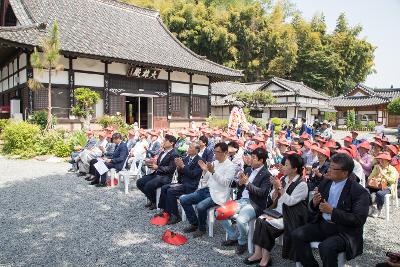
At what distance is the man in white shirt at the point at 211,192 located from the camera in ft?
15.5

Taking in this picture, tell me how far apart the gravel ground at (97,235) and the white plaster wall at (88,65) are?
29.2ft

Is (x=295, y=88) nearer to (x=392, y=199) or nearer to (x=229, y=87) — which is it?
(x=229, y=87)

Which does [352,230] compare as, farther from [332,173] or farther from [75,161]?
[75,161]

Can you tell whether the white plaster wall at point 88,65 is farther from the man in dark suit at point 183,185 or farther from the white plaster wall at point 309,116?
the white plaster wall at point 309,116

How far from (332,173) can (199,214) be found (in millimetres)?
2217

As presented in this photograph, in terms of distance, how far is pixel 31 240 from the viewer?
466cm

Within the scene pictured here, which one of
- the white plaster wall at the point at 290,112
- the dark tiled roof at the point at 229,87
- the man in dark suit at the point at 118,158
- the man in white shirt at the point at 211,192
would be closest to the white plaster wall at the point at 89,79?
the man in dark suit at the point at 118,158

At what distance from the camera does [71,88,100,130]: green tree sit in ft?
46.2

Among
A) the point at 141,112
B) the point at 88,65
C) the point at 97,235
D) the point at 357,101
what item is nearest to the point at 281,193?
the point at 97,235

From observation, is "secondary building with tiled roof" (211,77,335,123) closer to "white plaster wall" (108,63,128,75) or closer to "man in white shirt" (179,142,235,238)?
"white plaster wall" (108,63,128,75)

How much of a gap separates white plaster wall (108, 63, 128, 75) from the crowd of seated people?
950 centimetres

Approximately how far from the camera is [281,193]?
398 centimetres

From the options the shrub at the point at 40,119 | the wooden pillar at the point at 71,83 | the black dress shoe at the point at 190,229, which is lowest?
the black dress shoe at the point at 190,229

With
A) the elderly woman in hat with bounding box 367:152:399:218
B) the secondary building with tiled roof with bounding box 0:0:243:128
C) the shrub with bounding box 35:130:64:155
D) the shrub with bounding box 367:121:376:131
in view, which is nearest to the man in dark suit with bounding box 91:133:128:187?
the elderly woman in hat with bounding box 367:152:399:218
